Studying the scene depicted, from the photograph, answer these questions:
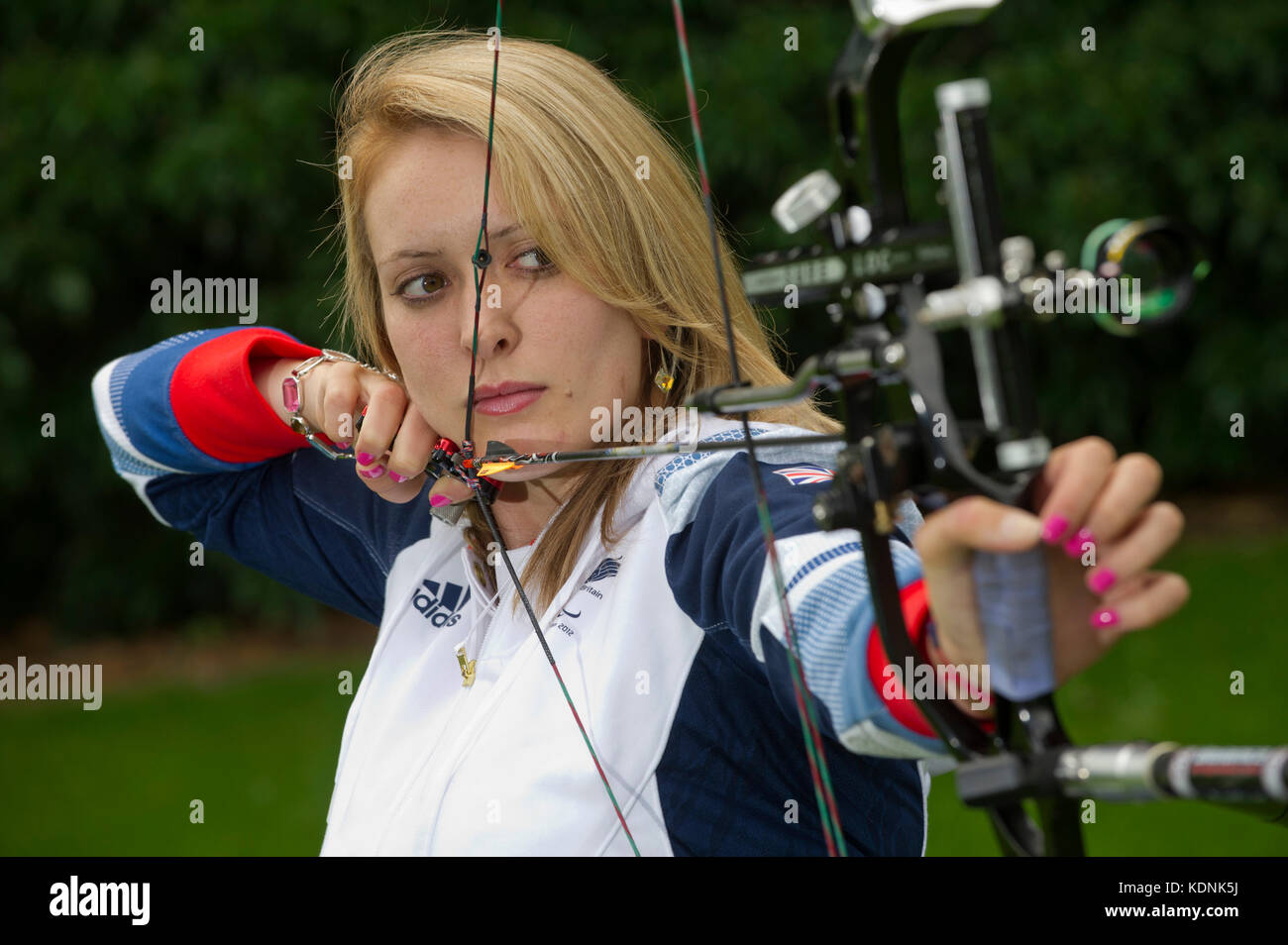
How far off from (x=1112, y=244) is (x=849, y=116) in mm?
207

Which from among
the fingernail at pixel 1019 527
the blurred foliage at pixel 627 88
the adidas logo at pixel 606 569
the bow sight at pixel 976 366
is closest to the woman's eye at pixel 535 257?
the adidas logo at pixel 606 569

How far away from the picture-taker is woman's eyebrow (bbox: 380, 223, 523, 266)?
3.78 ft

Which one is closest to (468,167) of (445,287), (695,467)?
(445,287)

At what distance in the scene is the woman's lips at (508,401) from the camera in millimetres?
1170

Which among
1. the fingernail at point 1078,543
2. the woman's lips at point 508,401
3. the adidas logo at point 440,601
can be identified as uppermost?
the woman's lips at point 508,401

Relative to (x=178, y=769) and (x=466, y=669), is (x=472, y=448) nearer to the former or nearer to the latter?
(x=466, y=669)

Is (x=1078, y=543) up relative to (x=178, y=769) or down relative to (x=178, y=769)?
up

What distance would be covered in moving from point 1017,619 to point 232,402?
1.12m

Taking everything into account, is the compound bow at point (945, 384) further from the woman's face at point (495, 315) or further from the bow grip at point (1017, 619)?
the woman's face at point (495, 315)

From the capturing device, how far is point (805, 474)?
0.97m

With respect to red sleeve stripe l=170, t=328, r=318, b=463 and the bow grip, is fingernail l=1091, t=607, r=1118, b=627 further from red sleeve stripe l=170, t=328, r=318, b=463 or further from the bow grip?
red sleeve stripe l=170, t=328, r=318, b=463

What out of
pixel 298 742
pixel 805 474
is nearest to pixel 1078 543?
pixel 805 474

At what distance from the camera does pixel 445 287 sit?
1.19 metres

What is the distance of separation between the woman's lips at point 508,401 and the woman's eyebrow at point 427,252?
13 cm
